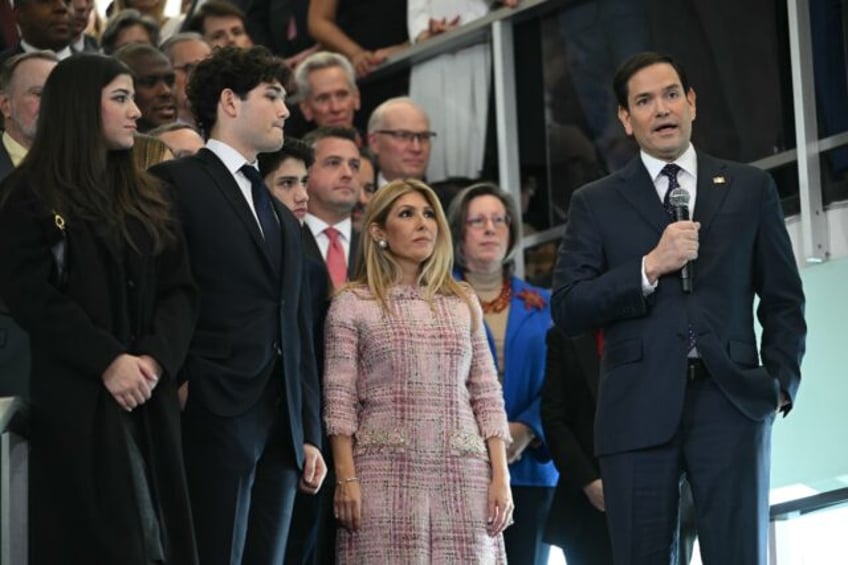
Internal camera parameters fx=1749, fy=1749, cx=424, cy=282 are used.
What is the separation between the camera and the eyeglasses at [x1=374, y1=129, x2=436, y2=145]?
7246mm

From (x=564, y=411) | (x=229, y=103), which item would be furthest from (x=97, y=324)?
(x=564, y=411)

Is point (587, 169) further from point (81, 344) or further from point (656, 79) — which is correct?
point (81, 344)

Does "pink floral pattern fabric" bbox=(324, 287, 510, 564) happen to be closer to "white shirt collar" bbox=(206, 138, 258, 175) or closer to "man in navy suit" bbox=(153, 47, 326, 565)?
"man in navy suit" bbox=(153, 47, 326, 565)

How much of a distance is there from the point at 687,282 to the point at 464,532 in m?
1.08

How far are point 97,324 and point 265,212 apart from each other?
73 centimetres

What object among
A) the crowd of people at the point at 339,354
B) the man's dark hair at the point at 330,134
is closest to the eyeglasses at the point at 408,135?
the man's dark hair at the point at 330,134

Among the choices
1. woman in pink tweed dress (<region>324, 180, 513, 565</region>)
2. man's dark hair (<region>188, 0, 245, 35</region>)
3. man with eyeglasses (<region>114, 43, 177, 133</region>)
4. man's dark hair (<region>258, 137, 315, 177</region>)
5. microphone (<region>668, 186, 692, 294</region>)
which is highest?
man's dark hair (<region>188, 0, 245, 35</region>)

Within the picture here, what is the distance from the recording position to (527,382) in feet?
19.3

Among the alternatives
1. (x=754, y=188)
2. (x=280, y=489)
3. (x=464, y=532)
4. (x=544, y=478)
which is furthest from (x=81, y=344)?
(x=544, y=478)

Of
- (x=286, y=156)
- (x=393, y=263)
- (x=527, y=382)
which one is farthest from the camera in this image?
(x=527, y=382)

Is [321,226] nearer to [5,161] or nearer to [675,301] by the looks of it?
[5,161]

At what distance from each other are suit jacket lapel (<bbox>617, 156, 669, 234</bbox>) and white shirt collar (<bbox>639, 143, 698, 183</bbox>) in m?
0.01

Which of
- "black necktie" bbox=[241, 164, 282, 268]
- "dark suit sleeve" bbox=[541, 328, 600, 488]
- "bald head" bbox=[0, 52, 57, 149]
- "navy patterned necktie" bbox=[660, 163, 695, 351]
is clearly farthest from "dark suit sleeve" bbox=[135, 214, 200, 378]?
"dark suit sleeve" bbox=[541, 328, 600, 488]

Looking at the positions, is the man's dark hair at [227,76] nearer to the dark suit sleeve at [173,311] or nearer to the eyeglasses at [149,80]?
the dark suit sleeve at [173,311]
